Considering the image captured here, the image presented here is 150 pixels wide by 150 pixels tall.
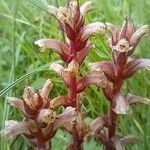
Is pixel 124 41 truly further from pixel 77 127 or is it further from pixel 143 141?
pixel 143 141

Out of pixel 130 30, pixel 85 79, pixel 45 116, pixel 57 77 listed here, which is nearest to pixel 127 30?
pixel 130 30

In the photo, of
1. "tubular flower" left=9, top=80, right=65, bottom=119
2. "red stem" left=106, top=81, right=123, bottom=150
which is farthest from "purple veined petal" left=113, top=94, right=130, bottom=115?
"tubular flower" left=9, top=80, right=65, bottom=119

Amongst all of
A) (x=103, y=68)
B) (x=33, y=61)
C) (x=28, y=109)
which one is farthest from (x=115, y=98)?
(x=33, y=61)

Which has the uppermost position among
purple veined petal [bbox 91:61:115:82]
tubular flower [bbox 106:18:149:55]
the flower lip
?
tubular flower [bbox 106:18:149:55]

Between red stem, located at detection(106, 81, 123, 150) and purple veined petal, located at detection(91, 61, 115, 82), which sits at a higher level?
purple veined petal, located at detection(91, 61, 115, 82)

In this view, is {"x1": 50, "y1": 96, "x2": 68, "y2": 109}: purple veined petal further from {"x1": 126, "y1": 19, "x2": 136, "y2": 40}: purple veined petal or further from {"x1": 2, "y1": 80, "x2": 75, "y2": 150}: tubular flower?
{"x1": 126, "y1": 19, "x2": 136, "y2": 40}: purple veined petal

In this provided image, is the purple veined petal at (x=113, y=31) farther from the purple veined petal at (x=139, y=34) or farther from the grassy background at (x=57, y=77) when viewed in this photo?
the grassy background at (x=57, y=77)

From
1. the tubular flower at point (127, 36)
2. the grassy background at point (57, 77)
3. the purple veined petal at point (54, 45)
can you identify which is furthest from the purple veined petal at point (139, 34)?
the grassy background at point (57, 77)
